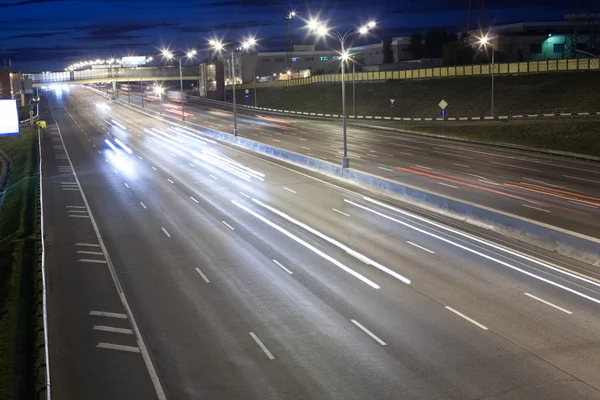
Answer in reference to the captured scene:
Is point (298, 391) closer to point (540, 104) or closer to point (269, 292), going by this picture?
point (269, 292)

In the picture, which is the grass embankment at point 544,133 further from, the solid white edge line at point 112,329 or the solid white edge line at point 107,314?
the solid white edge line at point 112,329

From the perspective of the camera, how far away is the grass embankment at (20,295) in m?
14.9

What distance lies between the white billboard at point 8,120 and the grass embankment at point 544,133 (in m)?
40.0

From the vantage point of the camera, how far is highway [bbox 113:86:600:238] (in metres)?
31.5

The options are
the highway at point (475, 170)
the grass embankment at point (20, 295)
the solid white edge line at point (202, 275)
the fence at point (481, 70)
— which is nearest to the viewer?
the grass embankment at point (20, 295)

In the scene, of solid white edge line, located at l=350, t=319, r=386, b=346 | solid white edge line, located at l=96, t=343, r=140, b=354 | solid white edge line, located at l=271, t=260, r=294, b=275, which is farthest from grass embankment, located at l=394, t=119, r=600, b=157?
solid white edge line, located at l=96, t=343, r=140, b=354

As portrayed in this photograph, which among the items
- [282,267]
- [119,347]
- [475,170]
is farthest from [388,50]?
[119,347]

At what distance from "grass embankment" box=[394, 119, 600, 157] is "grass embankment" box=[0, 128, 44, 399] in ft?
129

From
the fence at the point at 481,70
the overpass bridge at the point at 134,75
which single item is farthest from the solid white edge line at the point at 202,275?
the overpass bridge at the point at 134,75

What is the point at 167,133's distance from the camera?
80875 millimetres

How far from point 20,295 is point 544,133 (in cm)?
4721

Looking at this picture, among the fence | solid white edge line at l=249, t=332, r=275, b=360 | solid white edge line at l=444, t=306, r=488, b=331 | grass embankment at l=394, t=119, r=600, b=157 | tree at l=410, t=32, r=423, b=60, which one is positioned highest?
tree at l=410, t=32, r=423, b=60

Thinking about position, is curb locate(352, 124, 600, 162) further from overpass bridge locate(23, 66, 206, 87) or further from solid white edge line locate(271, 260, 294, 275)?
overpass bridge locate(23, 66, 206, 87)

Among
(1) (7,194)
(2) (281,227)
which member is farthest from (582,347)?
(1) (7,194)
